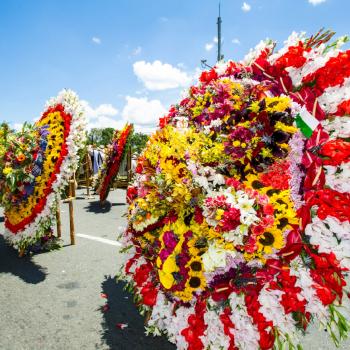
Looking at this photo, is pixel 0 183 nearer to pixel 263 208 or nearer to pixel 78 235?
pixel 78 235

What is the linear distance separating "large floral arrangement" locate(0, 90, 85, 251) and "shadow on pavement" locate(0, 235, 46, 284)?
0.25 meters

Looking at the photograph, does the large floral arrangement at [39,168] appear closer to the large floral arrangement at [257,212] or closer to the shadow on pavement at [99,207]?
the large floral arrangement at [257,212]

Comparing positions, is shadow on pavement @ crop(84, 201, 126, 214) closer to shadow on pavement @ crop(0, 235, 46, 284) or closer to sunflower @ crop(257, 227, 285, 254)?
shadow on pavement @ crop(0, 235, 46, 284)

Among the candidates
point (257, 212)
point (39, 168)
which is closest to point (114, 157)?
point (39, 168)

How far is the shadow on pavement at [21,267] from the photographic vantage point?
4.79 m

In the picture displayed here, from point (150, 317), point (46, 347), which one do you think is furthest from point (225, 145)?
point (46, 347)

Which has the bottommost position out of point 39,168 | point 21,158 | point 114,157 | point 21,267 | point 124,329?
point 124,329

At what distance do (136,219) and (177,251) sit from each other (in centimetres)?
58

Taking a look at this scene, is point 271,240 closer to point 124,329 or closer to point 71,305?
point 124,329

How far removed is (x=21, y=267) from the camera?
5.18 m

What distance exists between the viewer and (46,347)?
3162 mm

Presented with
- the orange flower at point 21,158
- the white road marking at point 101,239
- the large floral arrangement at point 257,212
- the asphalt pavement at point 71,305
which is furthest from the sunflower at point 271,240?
the white road marking at point 101,239

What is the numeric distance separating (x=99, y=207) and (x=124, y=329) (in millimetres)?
7487

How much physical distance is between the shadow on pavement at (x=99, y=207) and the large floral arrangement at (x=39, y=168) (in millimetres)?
4331
